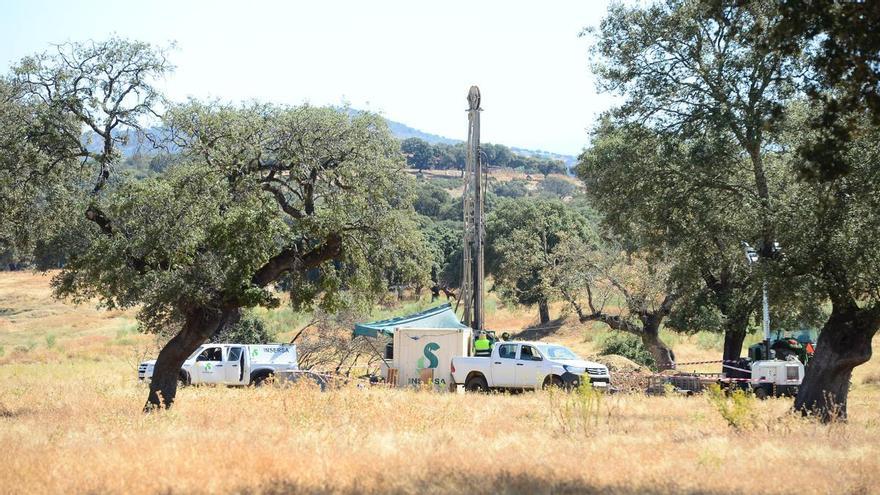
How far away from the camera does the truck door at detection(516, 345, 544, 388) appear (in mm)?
27406

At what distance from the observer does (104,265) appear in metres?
18.0

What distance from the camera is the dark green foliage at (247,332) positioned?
3897 cm

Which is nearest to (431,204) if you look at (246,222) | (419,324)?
(419,324)

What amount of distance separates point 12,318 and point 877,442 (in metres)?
61.9

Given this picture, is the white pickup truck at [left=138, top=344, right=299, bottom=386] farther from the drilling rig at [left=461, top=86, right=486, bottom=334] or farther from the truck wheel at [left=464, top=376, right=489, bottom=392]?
the drilling rig at [left=461, top=86, right=486, bottom=334]

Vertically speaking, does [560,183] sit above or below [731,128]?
above

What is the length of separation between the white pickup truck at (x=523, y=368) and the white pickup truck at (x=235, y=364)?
648cm

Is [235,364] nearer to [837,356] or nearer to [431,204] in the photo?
[837,356]

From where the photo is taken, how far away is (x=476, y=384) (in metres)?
28.5

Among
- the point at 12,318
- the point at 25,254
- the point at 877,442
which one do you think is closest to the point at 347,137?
the point at 25,254

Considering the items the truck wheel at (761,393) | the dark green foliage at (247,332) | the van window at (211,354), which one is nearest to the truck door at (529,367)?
the truck wheel at (761,393)

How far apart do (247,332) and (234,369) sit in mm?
9782

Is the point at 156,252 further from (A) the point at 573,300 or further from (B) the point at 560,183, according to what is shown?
(B) the point at 560,183

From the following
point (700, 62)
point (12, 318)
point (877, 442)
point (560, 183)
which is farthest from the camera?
point (560, 183)
